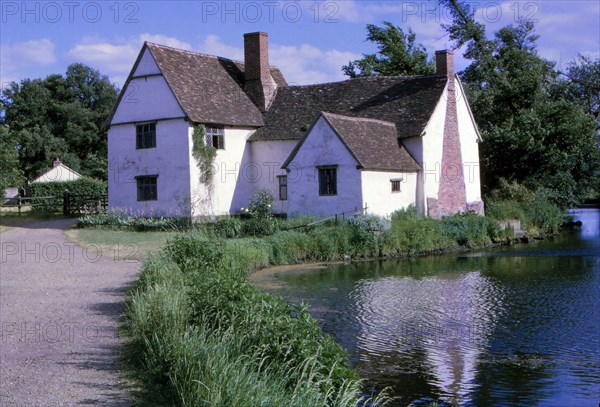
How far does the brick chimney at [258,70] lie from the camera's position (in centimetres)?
3659

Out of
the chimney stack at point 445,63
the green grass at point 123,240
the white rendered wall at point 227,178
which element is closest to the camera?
the green grass at point 123,240

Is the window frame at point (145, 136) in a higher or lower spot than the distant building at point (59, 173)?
lower

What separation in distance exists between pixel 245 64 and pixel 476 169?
13287 mm

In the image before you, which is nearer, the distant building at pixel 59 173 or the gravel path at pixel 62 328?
the gravel path at pixel 62 328

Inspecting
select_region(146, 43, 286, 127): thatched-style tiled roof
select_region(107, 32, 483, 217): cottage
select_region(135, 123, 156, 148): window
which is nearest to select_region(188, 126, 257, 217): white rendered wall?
select_region(107, 32, 483, 217): cottage

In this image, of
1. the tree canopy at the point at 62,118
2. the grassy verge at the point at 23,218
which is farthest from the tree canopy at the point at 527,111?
the tree canopy at the point at 62,118

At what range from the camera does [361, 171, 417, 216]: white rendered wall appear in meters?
30.1

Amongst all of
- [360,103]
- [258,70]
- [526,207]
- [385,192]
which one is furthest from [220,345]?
[526,207]

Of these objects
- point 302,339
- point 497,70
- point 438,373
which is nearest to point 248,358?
point 302,339

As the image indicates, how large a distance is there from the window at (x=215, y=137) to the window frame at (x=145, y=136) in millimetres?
2612

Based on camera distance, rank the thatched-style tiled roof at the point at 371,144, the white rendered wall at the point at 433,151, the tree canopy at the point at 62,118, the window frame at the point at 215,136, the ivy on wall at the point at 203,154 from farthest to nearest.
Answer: the tree canopy at the point at 62,118 < the window frame at the point at 215,136 < the white rendered wall at the point at 433,151 < the ivy on wall at the point at 203,154 < the thatched-style tiled roof at the point at 371,144

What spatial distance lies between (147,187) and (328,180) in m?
9.25

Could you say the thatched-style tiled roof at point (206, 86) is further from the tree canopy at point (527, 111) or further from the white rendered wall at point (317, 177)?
the tree canopy at point (527, 111)

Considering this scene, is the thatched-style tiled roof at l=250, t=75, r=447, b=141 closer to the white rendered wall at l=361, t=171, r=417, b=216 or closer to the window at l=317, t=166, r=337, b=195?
the white rendered wall at l=361, t=171, r=417, b=216
